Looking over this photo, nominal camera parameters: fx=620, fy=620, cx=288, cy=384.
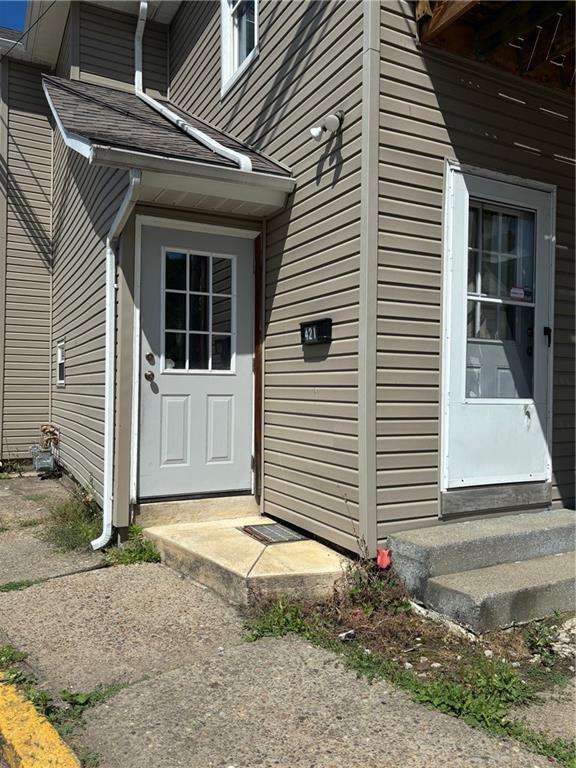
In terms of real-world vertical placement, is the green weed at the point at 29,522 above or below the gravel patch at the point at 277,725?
above

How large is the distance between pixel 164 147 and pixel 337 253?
153 centimetres

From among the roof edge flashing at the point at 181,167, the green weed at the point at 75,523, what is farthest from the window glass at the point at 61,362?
the roof edge flashing at the point at 181,167

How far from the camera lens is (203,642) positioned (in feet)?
10.7

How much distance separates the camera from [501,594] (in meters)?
3.32

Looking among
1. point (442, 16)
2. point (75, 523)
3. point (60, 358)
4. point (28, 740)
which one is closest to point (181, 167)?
point (442, 16)

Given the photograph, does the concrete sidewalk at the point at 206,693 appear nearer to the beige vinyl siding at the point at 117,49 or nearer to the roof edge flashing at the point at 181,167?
the roof edge flashing at the point at 181,167

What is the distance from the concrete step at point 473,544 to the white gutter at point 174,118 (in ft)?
9.59

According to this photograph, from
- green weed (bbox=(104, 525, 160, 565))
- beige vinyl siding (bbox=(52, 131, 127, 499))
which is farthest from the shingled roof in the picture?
green weed (bbox=(104, 525, 160, 565))

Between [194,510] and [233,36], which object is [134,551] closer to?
[194,510]

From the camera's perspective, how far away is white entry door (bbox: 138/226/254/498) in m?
4.95

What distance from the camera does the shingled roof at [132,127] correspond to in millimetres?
4422

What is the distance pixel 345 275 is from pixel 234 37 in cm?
363

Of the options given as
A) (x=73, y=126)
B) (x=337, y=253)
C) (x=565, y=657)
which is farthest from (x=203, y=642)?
(x=73, y=126)

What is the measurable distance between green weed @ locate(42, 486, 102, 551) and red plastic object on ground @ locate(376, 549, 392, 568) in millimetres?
2426
